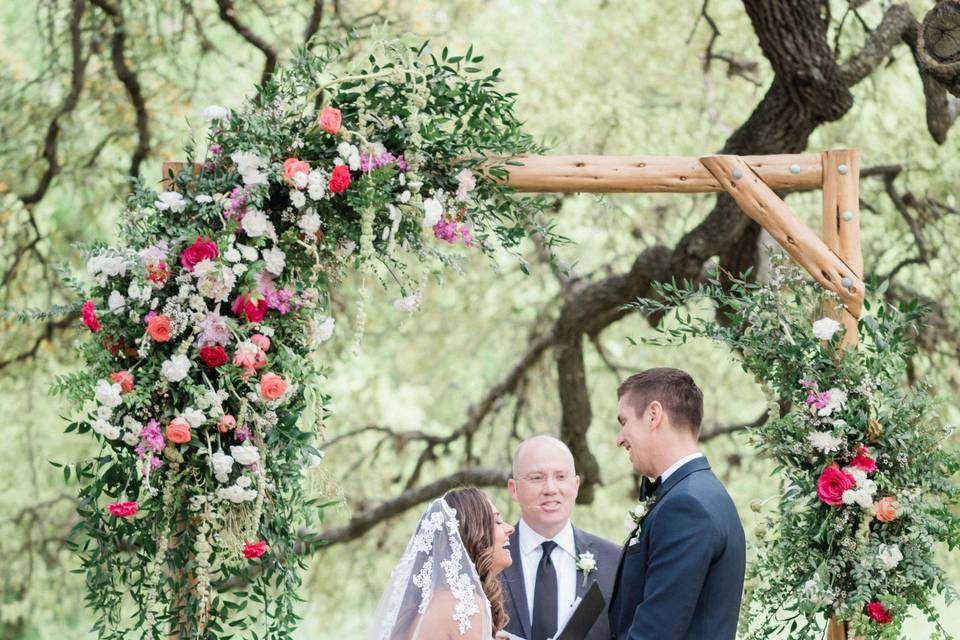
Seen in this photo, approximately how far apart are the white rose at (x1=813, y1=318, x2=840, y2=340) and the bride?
1.48 metres

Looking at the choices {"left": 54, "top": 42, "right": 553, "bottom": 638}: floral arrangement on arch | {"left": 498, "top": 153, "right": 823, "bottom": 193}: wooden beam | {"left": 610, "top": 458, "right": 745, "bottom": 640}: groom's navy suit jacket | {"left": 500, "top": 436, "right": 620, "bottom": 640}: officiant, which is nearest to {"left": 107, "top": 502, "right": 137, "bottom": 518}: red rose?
{"left": 54, "top": 42, "right": 553, "bottom": 638}: floral arrangement on arch

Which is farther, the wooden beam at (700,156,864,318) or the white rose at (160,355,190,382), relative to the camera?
the wooden beam at (700,156,864,318)

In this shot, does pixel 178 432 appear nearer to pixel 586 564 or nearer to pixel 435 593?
pixel 435 593

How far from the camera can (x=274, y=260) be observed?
14.3 ft

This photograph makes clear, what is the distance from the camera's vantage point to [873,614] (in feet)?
14.7

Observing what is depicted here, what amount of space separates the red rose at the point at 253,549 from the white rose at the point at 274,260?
922mm

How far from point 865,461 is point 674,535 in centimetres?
137

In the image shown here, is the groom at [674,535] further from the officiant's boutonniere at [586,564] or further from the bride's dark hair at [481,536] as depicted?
the officiant's boutonniere at [586,564]

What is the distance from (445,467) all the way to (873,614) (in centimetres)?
724

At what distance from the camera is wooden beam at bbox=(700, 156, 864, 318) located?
15.5 feet

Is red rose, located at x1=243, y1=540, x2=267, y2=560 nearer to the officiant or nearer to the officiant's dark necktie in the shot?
the officiant

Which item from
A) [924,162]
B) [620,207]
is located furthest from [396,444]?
[924,162]

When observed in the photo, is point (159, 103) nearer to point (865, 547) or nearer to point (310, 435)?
point (310, 435)

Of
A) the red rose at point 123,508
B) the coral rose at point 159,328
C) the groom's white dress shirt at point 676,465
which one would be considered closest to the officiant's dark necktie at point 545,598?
the groom's white dress shirt at point 676,465
